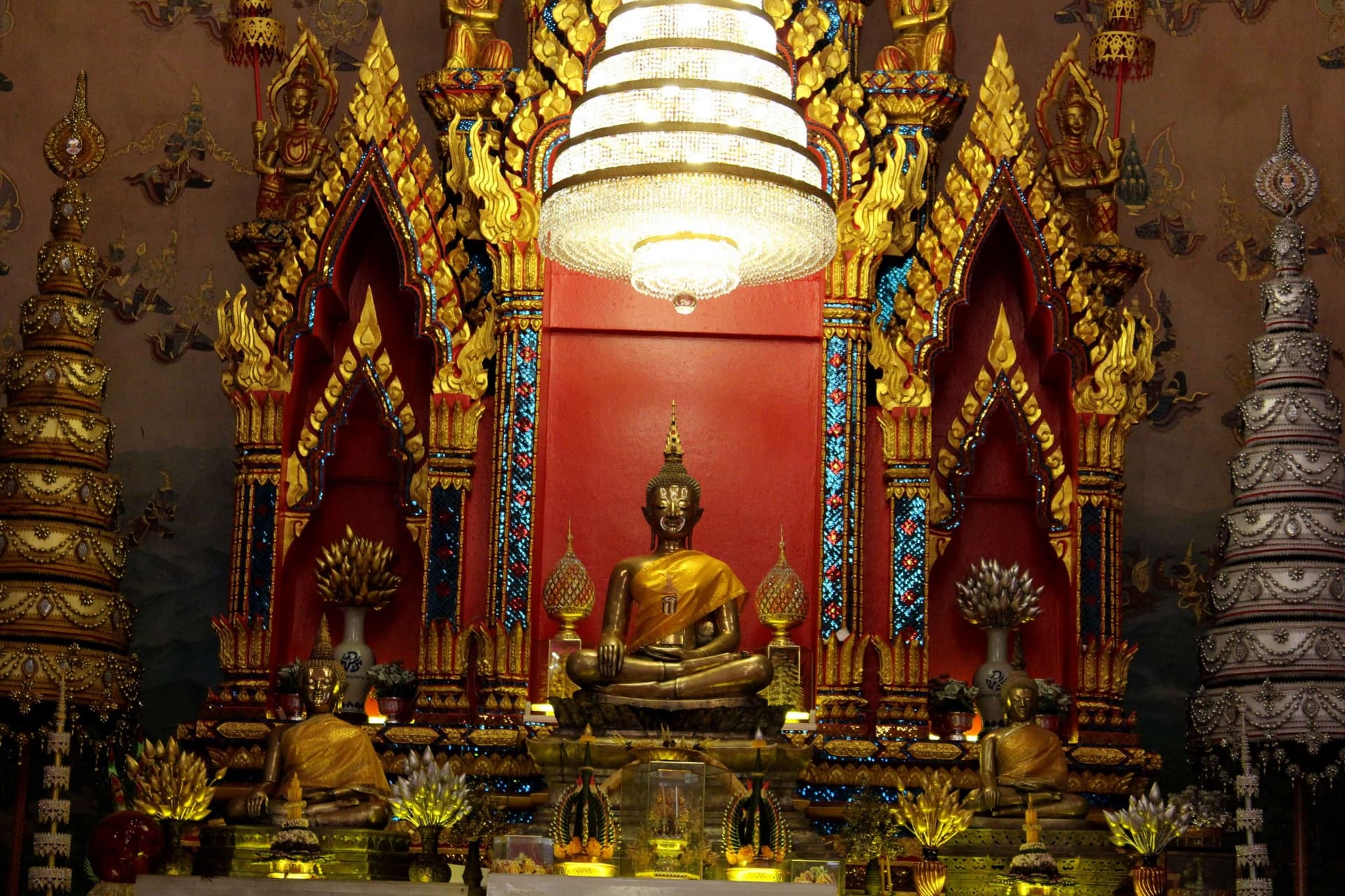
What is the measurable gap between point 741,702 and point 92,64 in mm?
4940

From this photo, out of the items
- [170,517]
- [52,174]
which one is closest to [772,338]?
[170,517]

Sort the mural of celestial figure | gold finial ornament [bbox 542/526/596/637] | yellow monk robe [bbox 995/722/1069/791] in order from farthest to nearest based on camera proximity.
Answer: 1. the mural of celestial figure
2. gold finial ornament [bbox 542/526/596/637]
3. yellow monk robe [bbox 995/722/1069/791]

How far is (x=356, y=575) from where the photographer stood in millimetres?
10195

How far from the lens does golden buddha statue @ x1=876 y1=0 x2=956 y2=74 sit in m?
10.7

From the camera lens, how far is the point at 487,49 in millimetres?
10773

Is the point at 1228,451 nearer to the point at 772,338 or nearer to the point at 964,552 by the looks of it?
the point at 964,552

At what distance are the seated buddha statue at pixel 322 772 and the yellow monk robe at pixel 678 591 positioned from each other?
3.98ft

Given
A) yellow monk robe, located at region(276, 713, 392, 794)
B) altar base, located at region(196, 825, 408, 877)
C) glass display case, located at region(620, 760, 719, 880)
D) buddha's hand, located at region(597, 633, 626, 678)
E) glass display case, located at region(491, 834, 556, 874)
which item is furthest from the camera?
buddha's hand, located at region(597, 633, 626, 678)

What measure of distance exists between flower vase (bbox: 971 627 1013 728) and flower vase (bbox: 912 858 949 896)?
49.5 inches

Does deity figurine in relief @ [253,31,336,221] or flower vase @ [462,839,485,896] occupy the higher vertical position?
deity figurine in relief @ [253,31,336,221]

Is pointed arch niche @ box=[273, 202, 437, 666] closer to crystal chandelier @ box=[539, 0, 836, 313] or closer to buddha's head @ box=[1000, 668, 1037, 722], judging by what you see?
crystal chandelier @ box=[539, 0, 836, 313]

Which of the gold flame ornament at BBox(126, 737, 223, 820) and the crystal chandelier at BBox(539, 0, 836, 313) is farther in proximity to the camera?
the gold flame ornament at BBox(126, 737, 223, 820)

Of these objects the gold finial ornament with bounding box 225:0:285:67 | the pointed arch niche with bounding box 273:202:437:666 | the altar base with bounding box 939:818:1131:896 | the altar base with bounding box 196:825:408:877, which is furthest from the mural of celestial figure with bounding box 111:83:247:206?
the altar base with bounding box 939:818:1131:896

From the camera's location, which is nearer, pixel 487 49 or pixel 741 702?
pixel 741 702
